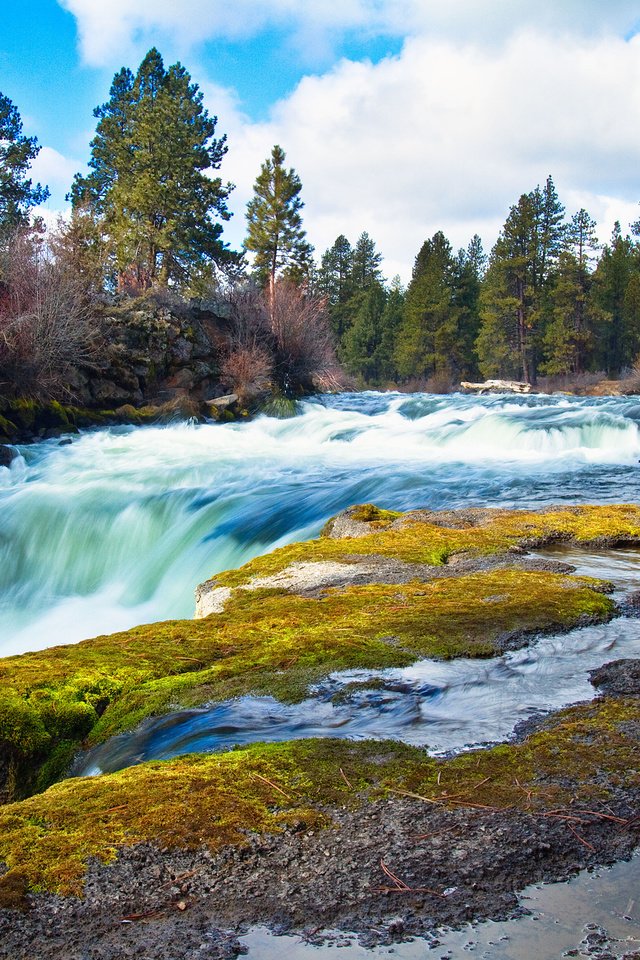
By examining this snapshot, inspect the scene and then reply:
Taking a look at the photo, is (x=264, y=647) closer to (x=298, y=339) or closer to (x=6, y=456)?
(x=6, y=456)

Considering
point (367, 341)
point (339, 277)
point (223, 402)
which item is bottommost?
point (223, 402)

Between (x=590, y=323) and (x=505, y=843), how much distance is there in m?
64.1

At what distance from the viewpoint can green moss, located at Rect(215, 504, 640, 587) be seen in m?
6.25

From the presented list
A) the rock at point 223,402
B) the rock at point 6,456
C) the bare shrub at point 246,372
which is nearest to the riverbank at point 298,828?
the rock at point 6,456

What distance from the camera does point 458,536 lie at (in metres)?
6.92

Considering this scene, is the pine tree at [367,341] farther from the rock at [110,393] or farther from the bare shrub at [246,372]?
the rock at [110,393]

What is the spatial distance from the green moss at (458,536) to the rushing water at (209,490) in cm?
242

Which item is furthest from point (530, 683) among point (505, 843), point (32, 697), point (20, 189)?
point (20, 189)

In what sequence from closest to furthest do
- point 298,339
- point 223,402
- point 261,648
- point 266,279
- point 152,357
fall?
1. point 261,648
2. point 152,357
3. point 223,402
4. point 298,339
5. point 266,279

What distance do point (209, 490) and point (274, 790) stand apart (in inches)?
433

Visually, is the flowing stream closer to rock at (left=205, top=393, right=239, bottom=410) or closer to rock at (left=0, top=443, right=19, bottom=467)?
rock at (left=0, top=443, right=19, bottom=467)

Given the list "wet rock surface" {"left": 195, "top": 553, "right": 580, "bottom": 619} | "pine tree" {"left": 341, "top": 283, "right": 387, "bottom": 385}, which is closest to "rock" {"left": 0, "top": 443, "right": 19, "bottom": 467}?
"wet rock surface" {"left": 195, "top": 553, "right": 580, "bottom": 619}

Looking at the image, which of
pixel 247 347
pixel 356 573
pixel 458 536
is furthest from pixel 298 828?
pixel 247 347

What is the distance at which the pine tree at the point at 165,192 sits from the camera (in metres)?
35.0
